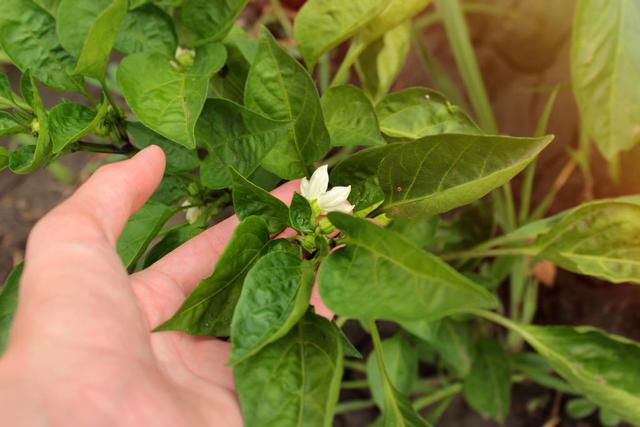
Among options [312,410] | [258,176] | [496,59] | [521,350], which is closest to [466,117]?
[258,176]

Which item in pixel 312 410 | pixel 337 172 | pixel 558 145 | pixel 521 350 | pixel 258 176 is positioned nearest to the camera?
pixel 312 410

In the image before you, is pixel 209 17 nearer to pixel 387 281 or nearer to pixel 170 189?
pixel 170 189

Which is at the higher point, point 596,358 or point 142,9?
→ point 142,9

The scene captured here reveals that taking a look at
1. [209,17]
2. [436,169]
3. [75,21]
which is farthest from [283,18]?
[436,169]

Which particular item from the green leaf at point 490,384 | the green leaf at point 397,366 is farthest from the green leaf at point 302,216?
the green leaf at point 490,384

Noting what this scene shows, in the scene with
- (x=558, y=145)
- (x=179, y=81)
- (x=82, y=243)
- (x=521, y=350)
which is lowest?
(x=521, y=350)

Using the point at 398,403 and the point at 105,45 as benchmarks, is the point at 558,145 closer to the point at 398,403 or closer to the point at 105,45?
the point at 398,403

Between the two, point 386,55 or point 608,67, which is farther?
point 386,55
